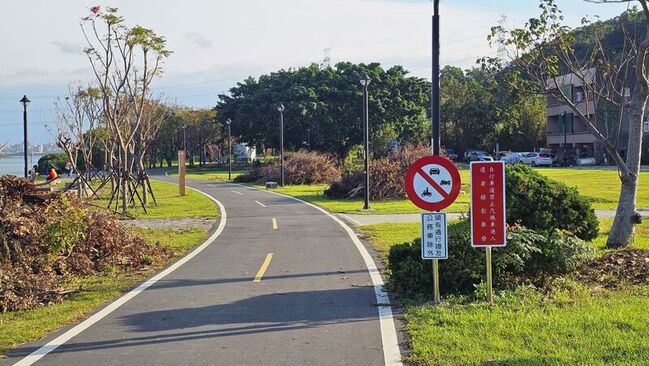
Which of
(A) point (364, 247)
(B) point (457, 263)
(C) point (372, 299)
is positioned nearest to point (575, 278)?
(B) point (457, 263)

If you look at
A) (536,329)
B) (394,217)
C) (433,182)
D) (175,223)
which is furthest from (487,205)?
(175,223)

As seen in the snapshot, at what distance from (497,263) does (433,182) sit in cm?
151

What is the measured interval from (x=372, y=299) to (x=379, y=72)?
52.9m

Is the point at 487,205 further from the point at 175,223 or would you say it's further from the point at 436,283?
the point at 175,223

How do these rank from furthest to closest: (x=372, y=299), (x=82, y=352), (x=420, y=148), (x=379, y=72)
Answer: (x=379, y=72) → (x=420, y=148) → (x=372, y=299) → (x=82, y=352)

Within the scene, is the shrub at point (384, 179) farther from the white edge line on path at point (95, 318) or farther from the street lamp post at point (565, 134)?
the street lamp post at point (565, 134)

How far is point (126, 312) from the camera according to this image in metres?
8.62

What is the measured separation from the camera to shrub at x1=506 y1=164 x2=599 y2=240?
12.5 meters

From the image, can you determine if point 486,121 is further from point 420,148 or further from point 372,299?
point 372,299

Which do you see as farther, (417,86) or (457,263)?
(417,86)

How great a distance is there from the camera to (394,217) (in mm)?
22641

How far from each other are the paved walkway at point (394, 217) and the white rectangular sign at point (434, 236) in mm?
12040

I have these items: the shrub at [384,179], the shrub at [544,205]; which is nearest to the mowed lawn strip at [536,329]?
the shrub at [544,205]

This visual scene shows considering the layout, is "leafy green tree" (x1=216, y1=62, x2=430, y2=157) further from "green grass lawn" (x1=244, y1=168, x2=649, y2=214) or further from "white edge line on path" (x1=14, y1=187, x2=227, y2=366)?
"white edge line on path" (x1=14, y1=187, x2=227, y2=366)
